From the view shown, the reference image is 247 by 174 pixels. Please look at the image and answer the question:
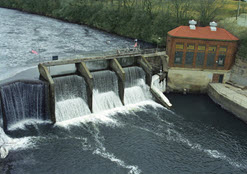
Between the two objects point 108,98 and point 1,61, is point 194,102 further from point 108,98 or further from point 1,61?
point 1,61

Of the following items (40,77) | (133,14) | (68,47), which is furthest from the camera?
(133,14)

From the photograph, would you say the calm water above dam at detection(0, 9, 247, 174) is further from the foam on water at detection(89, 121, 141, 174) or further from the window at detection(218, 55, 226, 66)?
the window at detection(218, 55, 226, 66)

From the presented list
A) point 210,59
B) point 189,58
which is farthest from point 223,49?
point 189,58

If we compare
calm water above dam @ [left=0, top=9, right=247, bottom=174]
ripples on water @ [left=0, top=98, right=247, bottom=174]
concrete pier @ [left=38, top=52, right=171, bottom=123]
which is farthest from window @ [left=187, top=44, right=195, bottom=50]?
ripples on water @ [left=0, top=98, right=247, bottom=174]

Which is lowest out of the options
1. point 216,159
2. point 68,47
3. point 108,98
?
point 216,159

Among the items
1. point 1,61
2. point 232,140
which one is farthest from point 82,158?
point 1,61

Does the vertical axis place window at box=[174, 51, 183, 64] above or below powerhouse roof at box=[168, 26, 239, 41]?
below
